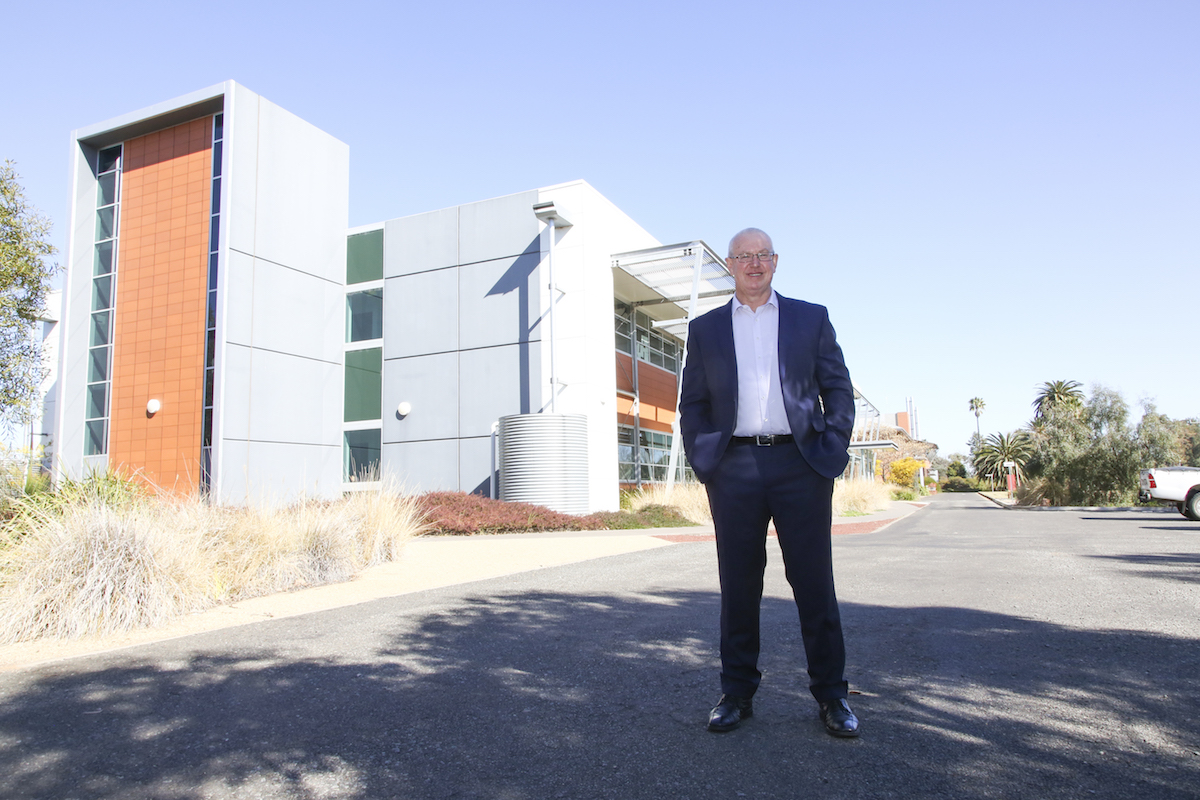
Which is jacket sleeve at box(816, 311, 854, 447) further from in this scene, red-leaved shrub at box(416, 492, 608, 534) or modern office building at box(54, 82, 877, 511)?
modern office building at box(54, 82, 877, 511)

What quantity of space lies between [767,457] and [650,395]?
76.1 ft

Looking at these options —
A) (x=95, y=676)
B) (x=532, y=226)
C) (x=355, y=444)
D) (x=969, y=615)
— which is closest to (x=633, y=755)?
(x=95, y=676)

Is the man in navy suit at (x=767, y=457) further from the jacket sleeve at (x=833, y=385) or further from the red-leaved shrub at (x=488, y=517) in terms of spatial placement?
the red-leaved shrub at (x=488, y=517)

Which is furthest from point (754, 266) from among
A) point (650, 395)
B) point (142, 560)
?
point (650, 395)

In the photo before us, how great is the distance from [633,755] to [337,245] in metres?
19.7

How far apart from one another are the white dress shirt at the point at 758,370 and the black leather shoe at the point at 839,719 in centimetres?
100

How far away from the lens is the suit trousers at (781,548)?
289 cm

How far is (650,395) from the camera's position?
1027 inches

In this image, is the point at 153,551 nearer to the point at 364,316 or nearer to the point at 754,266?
the point at 754,266

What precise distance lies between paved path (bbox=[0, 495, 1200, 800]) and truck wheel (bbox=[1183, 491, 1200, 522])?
47.3 feet

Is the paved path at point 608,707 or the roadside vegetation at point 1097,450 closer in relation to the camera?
the paved path at point 608,707

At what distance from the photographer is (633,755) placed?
2.61m

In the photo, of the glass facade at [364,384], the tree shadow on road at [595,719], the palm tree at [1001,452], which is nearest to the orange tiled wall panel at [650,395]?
the glass facade at [364,384]

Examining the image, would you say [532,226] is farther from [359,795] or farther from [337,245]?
[359,795]
